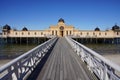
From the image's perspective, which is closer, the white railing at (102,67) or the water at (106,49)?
the white railing at (102,67)

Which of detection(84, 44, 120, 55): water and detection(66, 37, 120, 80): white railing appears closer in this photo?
detection(66, 37, 120, 80): white railing

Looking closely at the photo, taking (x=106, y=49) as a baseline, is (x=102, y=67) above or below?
above

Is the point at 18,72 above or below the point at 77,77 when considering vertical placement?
above

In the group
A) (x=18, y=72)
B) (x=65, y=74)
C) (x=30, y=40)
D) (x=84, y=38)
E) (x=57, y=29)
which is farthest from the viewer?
(x=57, y=29)

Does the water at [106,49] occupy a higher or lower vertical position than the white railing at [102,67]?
lower

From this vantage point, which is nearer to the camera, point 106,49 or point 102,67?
point 102,67

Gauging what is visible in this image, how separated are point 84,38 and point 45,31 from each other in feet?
84.8

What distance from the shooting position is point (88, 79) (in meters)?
6.18

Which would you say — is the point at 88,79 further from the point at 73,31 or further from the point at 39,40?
the point at 73,31

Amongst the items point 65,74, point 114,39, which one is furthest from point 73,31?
point 65,74

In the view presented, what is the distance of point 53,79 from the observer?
239 inches

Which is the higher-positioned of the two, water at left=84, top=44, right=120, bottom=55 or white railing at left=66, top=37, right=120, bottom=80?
white railing at left=66, top=37, right=120, bottom=80

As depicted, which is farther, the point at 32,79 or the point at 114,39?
the point at 114,39

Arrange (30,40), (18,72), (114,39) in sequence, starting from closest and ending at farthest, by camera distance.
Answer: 1. (18,72)
2. (30,40)
3. (114,39)
